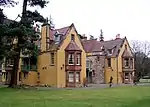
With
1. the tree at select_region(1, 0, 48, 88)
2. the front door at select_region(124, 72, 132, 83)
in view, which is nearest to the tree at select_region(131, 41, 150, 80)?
the front door at select_region(124, 72, 132, 83)

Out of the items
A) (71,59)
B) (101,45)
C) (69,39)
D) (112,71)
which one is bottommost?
(112,71)

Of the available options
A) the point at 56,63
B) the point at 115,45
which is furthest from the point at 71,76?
the point at 115,45

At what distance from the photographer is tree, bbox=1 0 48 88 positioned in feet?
119

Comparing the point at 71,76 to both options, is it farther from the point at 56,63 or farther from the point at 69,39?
the point at 69,39

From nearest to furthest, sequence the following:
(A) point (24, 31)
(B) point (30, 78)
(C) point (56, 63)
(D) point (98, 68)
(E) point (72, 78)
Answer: (A) point (24, 31) < (C) point (56, 63) < (E) point (72, 78) < (B) point (30, 78) < (D) point (98, 68)

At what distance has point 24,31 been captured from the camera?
36.0 meters

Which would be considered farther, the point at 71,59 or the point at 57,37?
the point at 57,37

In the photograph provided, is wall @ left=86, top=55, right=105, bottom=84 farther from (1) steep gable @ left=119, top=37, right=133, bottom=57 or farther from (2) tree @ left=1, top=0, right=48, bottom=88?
(2) tree @ left=1, top=0, right=48, bottom=88

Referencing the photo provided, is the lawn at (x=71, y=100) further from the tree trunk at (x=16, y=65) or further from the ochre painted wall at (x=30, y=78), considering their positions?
the ochre painted wall at (x=30, y=78)

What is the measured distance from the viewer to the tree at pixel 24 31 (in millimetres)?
36188

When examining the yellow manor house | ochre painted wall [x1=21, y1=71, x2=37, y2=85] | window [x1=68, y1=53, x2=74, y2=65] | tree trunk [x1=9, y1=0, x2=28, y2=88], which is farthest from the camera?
ochre painted wall [x1=21, y1=71, x2=37, y2=85]

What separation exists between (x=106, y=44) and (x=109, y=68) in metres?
7.25

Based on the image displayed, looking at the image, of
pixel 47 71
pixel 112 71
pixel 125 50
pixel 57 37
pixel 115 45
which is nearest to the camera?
pixel 57 37

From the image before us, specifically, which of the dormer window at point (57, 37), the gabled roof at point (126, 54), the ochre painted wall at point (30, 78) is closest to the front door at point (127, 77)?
the gabled roof at point (126, 54)
